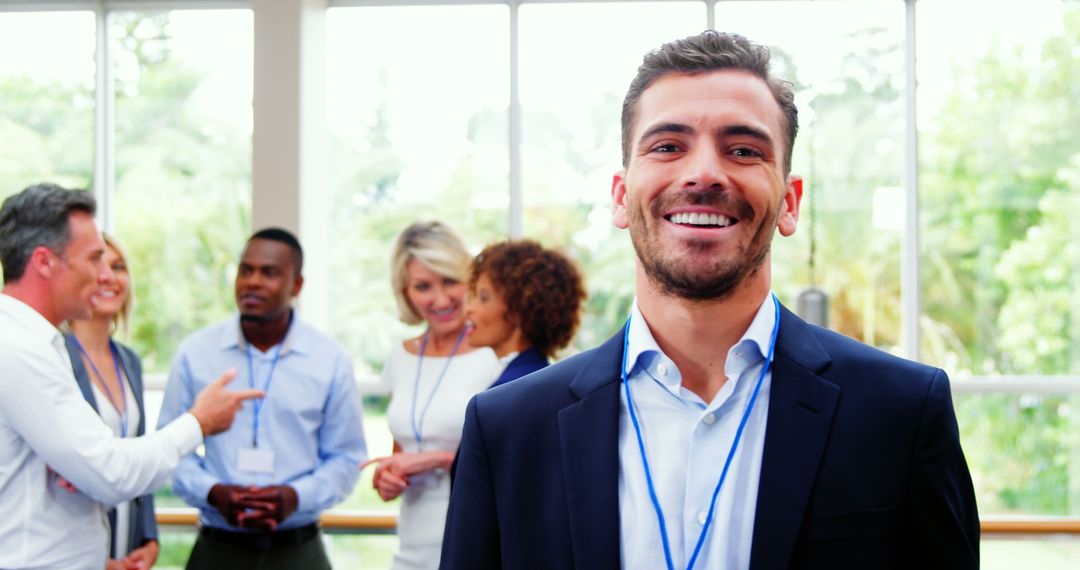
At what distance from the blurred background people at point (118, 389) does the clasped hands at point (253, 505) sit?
35cm

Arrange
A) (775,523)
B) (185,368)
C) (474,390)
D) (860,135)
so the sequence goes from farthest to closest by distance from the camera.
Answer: (860,135)
(185,368)
(474,390)
(775,523)

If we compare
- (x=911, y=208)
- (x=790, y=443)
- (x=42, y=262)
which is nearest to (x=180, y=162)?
(x=42, y=262)

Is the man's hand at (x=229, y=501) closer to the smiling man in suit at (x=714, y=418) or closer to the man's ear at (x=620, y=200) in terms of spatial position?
the smiling man in suit at (x=714, y=418)

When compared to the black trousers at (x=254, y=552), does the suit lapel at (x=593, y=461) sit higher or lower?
higher

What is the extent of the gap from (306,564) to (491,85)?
3.49 m

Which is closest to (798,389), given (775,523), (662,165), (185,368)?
(775,523)

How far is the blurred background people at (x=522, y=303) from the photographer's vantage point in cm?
299

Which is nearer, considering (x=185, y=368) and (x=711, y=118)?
(x=711, y=118)

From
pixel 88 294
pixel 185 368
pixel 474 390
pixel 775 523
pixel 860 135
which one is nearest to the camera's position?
pixel 775 523

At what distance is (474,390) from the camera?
10.8 ft

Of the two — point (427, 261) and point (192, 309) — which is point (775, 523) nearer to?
point (427, 261)

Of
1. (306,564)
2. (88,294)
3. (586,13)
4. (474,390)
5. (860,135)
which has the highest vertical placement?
(586,13)

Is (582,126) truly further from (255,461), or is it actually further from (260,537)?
(260,537)

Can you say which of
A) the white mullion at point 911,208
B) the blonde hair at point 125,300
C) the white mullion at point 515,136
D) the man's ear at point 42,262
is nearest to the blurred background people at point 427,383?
the blonde hair at point 125,300
